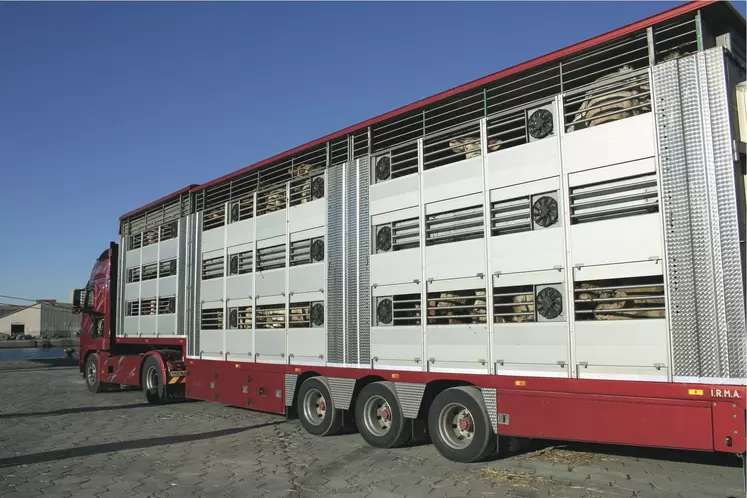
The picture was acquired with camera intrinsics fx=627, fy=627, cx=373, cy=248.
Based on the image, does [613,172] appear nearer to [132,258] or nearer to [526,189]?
[526,189]

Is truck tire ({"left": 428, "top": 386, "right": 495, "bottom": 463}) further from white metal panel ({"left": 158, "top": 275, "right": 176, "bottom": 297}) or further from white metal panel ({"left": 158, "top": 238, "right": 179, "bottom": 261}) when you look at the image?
white metal panel ({"left": 158, "top": 238, "right": 179, "bottom": 261})

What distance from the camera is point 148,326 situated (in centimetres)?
1588

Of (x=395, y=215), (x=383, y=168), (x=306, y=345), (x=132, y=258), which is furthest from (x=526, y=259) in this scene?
(x=132, y=258)

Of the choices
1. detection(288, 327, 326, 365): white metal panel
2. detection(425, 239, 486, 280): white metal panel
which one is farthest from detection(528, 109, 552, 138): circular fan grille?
detection(288, 327, 326, 365): white metal panel

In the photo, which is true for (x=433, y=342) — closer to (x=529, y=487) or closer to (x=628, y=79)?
(x=529, y=487)

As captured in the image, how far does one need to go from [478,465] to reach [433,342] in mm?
1680

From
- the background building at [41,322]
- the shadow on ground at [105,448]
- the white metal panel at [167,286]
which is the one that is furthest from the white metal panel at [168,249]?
the background building at [41,322]

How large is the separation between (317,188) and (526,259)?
4.52 metres

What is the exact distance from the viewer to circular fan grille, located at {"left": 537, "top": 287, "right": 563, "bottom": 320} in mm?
7249

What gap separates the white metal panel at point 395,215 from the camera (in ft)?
30.0

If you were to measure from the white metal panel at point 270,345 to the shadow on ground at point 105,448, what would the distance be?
1314 millimetres

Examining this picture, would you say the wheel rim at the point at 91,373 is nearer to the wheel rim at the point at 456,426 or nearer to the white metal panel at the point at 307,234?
the white metal panel at the point at 307,234

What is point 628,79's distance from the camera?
23.2 feet

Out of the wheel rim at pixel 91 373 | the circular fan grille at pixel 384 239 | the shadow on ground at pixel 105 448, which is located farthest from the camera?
the wheel rim at pixel 91 373
